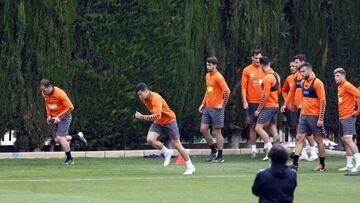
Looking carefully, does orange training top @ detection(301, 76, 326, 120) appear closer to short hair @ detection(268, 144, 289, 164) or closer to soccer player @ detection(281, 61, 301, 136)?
soccer player @ detection(281, 61, 301, 136)

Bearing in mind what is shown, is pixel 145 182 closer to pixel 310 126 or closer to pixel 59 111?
pixel 310 126

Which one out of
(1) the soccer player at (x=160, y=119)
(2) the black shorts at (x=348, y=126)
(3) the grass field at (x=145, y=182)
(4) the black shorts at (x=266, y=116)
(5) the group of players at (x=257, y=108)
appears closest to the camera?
(3) the grass field at (x=145, y=182)

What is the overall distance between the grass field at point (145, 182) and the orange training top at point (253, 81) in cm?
157

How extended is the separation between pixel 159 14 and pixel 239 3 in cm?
251

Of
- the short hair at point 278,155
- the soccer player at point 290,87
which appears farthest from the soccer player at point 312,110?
the short hair at point 278,155

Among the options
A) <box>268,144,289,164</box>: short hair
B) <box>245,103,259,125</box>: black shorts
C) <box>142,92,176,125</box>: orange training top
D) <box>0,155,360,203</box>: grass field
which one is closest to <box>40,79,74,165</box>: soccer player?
<box>0,155,360,203</box>: grass field

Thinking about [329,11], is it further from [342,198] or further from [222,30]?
[342,198]

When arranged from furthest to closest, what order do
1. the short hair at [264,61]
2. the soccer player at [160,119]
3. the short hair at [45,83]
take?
the short hair at [264,61] < the short hair at [45,83] < the soccer player at [160,119]

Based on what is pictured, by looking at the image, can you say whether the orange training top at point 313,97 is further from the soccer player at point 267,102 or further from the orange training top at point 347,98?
the soccer player at point 267,102

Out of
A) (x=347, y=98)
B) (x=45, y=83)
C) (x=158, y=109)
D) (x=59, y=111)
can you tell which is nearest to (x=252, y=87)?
(x=347, y=98)

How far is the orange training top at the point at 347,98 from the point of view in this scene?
23.3 metres

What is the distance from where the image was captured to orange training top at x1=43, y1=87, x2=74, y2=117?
83.1 ft

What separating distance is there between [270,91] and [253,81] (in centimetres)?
78

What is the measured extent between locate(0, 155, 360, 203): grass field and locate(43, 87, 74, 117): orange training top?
115cm
